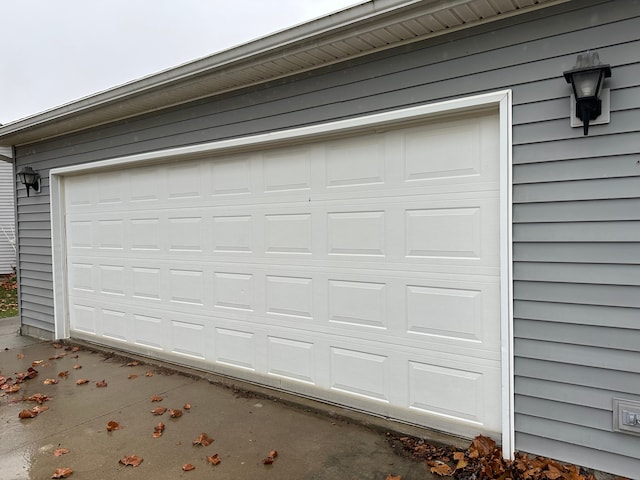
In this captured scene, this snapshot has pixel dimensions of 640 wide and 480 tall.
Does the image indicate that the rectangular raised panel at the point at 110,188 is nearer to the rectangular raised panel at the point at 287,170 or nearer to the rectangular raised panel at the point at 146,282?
the rectangular raised panel at the point at 146,282

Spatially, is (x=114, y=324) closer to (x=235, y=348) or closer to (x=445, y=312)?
(x=235, y=348)

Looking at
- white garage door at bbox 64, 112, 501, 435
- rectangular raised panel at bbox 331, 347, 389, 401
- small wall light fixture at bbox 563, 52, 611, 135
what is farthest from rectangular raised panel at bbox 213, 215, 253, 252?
small wall light fixture at bbox 563, 52, 611, 135

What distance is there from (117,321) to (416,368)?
3.89 metres

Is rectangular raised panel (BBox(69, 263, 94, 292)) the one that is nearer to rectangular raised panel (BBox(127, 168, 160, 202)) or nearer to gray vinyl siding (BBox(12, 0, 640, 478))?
rectangular raised panel (BBox(127, 168, 160, 202))

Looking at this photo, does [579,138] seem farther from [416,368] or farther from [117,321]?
[117,321]

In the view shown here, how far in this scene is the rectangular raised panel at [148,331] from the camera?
15.7ft

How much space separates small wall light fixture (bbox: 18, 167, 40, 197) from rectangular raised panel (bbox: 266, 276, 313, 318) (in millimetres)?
4193

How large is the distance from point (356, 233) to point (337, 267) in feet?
1.08

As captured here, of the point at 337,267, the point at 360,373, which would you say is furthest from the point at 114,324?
the point at 360,373

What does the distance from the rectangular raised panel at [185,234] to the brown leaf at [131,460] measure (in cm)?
207

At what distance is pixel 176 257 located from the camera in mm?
4570

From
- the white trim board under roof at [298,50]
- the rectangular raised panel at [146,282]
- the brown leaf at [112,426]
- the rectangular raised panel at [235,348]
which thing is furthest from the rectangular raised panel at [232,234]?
the brown leaf at [112,426]

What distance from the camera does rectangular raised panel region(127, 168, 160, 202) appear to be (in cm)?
474

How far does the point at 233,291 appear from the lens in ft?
13.5
